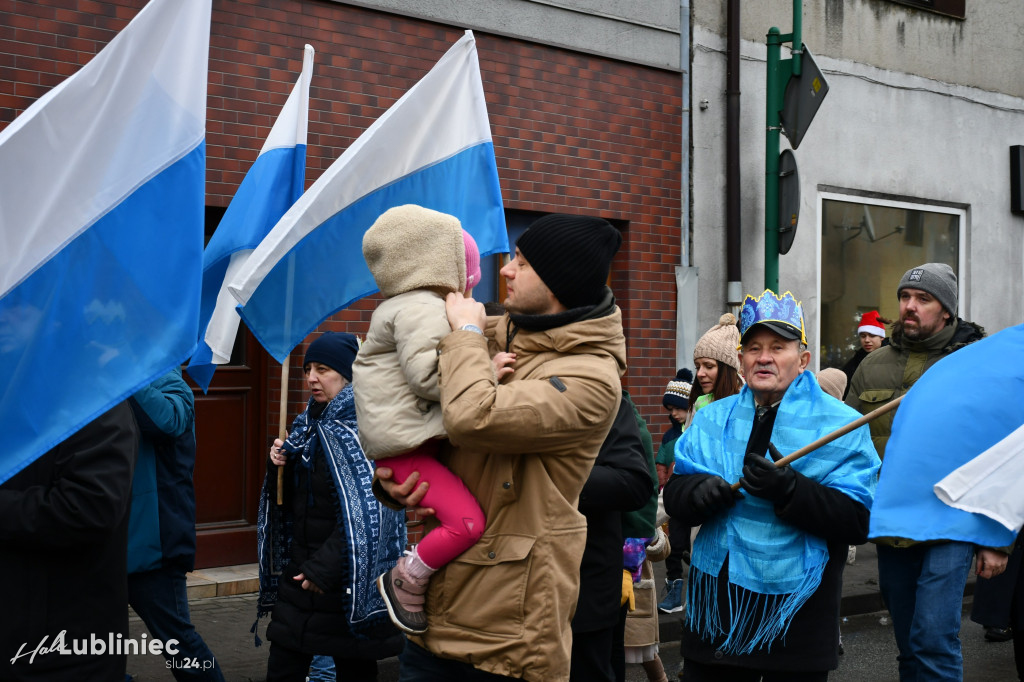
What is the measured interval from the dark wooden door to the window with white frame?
5.90 meters

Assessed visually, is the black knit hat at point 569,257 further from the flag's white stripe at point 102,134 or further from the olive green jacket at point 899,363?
the olive green jacket at point 899,363

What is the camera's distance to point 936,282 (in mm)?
5566

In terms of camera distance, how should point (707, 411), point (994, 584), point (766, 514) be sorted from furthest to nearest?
point (994, 584) → point (707, 411) → point (766, 514)

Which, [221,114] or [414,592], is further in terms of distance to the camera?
[221,114]

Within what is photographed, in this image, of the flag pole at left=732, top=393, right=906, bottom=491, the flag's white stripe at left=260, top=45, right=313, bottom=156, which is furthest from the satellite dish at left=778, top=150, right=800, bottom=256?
the flag pole at left=732, top=393, right=906, bottom=491

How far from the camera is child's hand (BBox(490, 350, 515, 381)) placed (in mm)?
3137

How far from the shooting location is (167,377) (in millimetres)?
5434

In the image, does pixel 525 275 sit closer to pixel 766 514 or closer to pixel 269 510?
pixel 766 514

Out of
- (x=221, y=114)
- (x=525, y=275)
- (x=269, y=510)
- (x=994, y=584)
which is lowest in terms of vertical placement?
(x=994, y=584)

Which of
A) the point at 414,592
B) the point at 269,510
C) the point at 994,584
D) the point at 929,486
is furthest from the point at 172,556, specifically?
the point at 994,584

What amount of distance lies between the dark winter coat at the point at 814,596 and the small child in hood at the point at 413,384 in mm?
1241

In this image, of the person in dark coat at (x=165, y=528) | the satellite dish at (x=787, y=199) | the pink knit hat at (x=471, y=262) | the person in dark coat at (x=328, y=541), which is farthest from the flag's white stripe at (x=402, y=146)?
the satellite dish at (x=787, y=199)

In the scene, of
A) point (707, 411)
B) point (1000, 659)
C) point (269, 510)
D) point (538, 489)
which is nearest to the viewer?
point (538, 489)

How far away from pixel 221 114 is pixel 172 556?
3618mm
